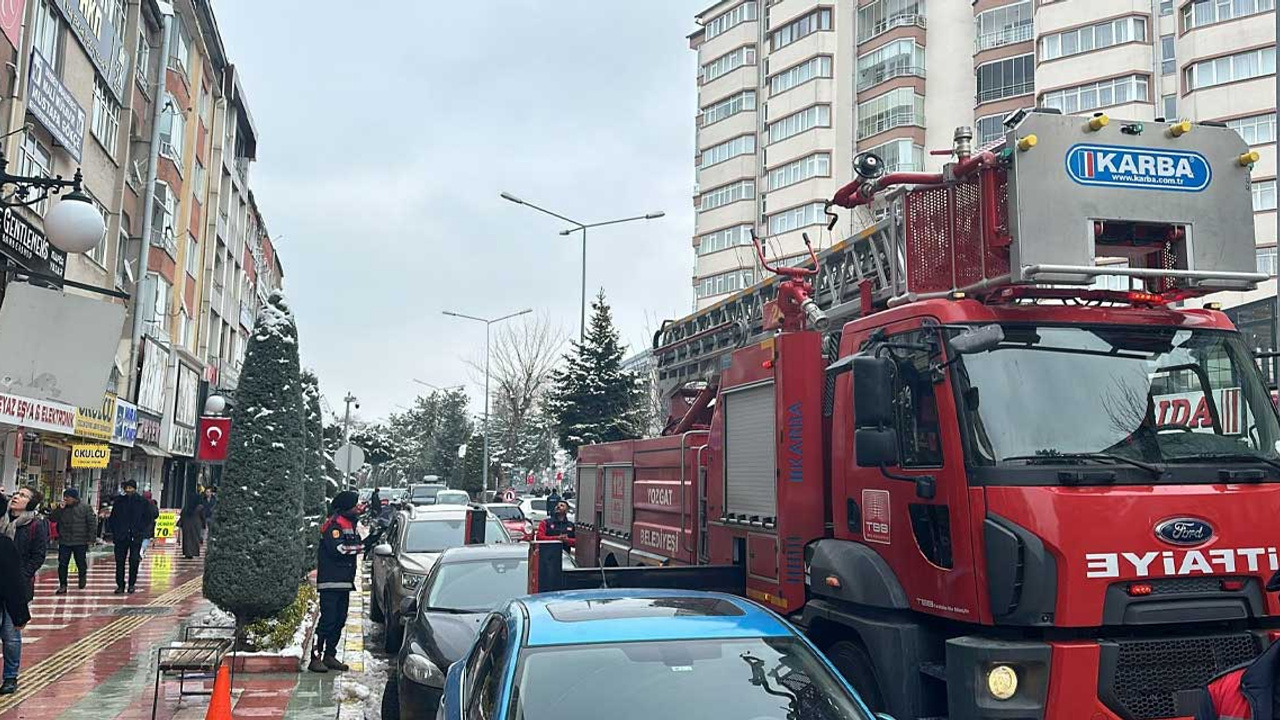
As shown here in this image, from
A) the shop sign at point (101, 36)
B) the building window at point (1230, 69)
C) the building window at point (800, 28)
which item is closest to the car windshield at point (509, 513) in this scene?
the shop sign at point (101, 36)

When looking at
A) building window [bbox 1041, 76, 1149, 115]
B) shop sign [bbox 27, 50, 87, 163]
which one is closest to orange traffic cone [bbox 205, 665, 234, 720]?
shop sign [bbox 27, 50, 87, 163]

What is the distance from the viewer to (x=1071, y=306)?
5977mm

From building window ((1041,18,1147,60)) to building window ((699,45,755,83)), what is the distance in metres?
17.9

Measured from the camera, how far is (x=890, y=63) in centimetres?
4812

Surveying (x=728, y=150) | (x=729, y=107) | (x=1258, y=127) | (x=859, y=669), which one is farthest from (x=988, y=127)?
(x=859, y=669)

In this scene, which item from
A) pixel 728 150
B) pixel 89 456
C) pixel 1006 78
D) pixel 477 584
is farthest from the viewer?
pixel 728 150

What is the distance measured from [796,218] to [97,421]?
34.6 m

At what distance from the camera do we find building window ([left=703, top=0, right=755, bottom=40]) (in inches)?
2195

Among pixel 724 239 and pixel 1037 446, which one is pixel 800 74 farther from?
pixel 1037 446

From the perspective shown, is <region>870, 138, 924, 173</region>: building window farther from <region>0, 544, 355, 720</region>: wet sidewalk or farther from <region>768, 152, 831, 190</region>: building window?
<region>0, 544, 355, 720</region>: wet sidewalk

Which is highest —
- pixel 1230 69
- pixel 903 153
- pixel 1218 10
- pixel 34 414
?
pixel 1218 10

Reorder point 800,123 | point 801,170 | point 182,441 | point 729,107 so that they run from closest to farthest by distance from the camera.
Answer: point 182,441, point 801,170, point 800,123, point 729,107

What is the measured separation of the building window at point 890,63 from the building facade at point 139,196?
27732mm

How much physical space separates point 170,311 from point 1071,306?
3134cm
